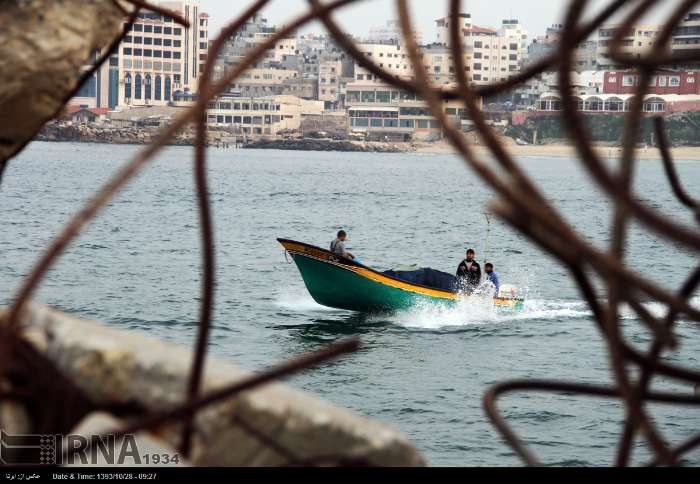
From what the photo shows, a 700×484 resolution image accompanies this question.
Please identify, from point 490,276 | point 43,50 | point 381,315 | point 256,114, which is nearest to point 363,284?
point 381,315

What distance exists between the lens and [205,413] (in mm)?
2850

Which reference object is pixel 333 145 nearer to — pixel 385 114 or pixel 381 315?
pixel 385 114

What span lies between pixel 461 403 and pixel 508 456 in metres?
4.60

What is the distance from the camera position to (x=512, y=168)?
251 centimetres

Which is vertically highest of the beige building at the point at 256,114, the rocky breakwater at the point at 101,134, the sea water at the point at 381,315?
the beige building at the point at 256,114

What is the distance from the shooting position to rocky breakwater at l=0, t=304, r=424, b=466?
288cm

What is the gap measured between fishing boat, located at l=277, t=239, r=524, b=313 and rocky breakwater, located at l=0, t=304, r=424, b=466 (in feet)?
80.9

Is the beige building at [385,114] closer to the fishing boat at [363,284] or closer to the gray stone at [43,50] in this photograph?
the fishing boat at [363,284]

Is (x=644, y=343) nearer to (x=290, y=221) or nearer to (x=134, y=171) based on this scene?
(x=134, y=171)

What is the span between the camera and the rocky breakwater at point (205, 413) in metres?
2.88

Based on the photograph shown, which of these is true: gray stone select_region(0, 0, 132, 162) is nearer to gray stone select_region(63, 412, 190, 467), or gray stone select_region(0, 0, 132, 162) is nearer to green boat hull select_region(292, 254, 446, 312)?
gray stone select_region(63, 412, 190, 467)

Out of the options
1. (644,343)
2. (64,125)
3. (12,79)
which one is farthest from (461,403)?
(64,125)

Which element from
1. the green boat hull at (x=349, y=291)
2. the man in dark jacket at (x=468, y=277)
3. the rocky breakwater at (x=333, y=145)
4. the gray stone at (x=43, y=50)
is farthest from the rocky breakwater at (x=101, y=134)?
the gray stone at (x=43, y=50)

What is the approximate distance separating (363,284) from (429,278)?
5.14 feet
